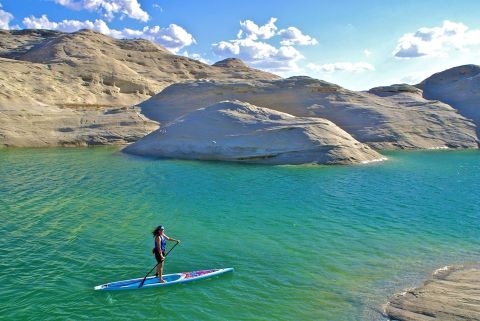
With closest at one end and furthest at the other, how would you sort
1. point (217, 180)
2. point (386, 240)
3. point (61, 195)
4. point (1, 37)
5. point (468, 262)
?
1. point (468, 262)
2. point (386, 240)
3. point (61, 195)
4. point (217, 180)
5. point (1, 37)

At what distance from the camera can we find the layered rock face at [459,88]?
186 feet

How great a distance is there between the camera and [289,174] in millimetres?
30188

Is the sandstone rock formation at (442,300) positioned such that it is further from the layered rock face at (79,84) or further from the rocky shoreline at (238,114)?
the layered rock face at (79,84)

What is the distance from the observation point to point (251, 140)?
36.1 meters

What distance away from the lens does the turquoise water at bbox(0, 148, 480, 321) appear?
39.6 feet

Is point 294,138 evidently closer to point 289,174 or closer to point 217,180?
point 289,174

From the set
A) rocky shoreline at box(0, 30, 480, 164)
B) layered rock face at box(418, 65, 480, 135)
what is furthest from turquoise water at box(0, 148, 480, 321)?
layered rock face at box(418, 65, 480, 135)

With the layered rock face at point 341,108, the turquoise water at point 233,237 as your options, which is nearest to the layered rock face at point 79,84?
the layered rock face at point 341,108

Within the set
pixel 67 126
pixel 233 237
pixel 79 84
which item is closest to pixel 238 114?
pixel 67 126

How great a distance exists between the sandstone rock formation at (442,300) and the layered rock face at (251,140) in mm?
20945

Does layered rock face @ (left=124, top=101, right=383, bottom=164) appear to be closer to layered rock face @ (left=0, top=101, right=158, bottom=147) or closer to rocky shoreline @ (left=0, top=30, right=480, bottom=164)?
rocky shoreline @ (left=0, top=30, right=480, bottom=164)

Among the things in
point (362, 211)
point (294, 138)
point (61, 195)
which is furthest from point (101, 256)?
point (294, 138)

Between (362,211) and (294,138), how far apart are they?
1495 centimetres

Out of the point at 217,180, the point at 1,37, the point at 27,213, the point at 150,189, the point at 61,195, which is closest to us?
the point at 27,213
